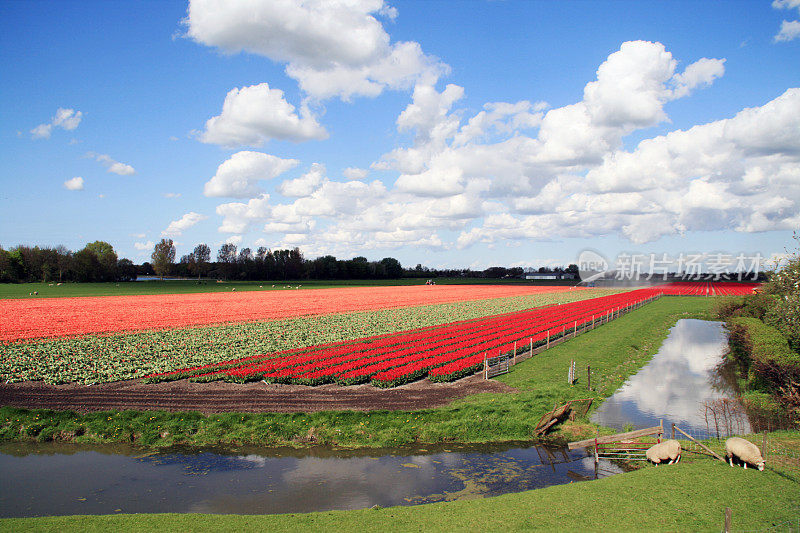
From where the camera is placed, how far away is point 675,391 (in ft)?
89.2

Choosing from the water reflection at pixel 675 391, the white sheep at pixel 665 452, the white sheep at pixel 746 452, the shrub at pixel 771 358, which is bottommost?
the water reflection at pixel 675 391

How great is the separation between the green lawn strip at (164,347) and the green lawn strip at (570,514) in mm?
17718

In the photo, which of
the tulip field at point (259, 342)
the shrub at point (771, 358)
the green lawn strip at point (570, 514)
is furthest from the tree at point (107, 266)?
the shrub at point (771, 358)

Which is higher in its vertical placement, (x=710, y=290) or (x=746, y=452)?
(x=710, y=290)

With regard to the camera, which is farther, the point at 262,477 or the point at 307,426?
the point at 307,426

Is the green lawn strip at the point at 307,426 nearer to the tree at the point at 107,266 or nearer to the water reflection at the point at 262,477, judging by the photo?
the water reflection at the point at 262,477

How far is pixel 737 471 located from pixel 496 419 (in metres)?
8.65

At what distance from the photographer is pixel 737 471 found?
13.7 m

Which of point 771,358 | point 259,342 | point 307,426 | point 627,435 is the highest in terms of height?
point 771,358

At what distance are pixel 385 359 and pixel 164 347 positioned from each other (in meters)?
17.5

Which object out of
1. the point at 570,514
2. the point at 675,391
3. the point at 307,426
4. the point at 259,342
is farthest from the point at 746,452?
the point at 259,342

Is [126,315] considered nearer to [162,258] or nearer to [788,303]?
[788,303]

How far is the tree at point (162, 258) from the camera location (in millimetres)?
191375

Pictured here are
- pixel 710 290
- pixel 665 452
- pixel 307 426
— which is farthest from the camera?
pixel 710 290
